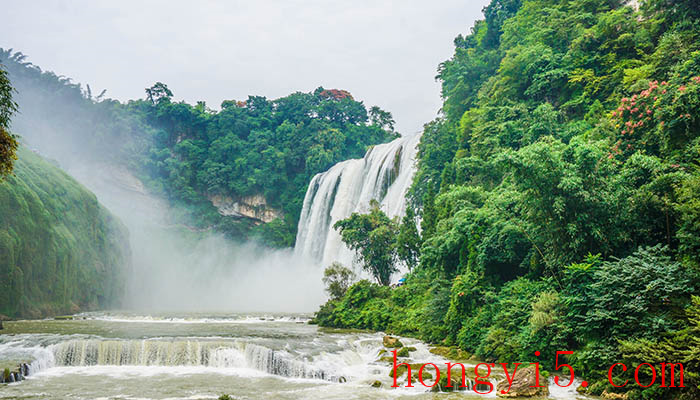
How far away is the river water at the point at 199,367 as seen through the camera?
10102mm

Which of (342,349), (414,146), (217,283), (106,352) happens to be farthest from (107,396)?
(217,283)

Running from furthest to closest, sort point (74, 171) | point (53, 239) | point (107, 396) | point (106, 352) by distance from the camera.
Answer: point (74, 171) → point (53, 239) → point (106, 352) → point (107, 396)

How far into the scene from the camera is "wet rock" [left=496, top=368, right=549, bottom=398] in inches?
367

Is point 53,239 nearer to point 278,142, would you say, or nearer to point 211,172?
point 211,172

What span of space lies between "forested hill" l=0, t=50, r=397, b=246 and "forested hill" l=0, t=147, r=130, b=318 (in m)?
16.3

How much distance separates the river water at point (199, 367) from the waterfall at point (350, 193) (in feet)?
55.5

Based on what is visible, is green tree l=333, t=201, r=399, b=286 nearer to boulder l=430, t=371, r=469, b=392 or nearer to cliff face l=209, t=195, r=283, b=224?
boulder l=430, t=371, r=469, b=392

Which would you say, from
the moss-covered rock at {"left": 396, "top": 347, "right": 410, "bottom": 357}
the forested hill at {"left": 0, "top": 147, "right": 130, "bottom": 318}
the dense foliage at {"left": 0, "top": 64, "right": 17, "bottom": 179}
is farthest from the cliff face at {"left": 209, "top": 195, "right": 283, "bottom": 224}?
the dense foliage at {"left": 0, "top": 64, "right": 17, "bottom": 179}

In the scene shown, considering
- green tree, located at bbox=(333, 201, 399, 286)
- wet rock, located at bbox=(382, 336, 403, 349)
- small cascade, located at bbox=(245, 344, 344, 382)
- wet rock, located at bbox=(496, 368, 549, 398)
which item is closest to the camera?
wet rock, located at bbox=(496, 368, 549, 398)

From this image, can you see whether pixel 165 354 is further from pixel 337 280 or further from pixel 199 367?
pixel 337 280

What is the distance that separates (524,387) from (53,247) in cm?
2669

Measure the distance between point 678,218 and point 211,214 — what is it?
50.0 meters

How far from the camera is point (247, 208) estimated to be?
54844mm

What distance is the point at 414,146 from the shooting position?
3378cm
